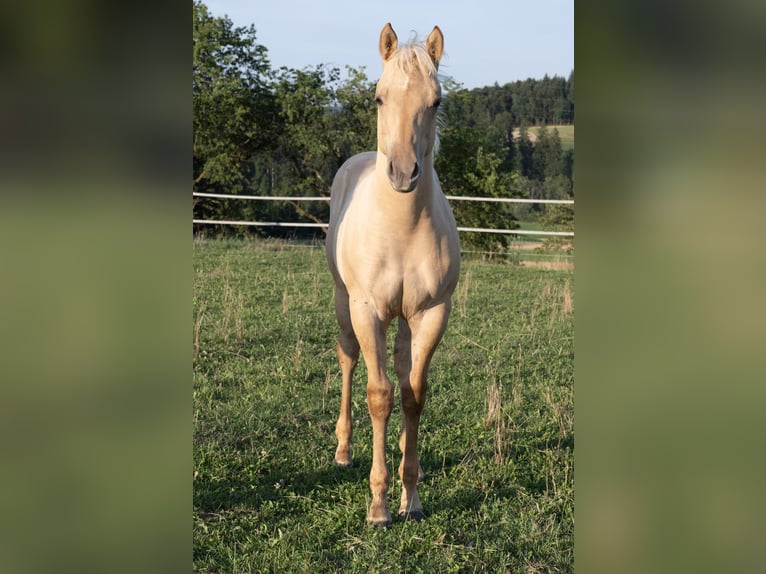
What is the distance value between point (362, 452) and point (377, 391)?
100 cm

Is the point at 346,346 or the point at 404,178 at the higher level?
the point at 404,178

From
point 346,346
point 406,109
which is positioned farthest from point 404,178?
point 346,346

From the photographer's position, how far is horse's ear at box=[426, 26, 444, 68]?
2998mm

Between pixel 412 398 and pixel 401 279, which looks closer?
pixel 401 279

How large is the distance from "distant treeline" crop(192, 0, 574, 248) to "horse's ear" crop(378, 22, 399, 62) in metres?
16.7

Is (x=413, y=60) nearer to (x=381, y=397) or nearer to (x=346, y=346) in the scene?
(x=381, y=397)

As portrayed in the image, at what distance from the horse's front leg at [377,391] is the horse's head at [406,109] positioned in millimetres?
879

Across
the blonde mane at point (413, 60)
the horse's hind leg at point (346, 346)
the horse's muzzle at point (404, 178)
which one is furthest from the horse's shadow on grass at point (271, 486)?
the blonde mane at point (413, 60)

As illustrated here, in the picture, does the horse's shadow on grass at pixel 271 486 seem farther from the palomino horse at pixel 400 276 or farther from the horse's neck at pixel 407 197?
the horse's neck at pixel 407 197

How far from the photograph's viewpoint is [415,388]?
3547 mm

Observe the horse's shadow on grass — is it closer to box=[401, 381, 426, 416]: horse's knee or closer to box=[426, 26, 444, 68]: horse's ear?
box=[401, 381, 426, 416]: horse's knee

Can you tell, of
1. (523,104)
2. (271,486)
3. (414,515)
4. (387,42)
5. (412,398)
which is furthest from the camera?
(523,104)

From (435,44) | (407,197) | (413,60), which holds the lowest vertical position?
(407,197)
